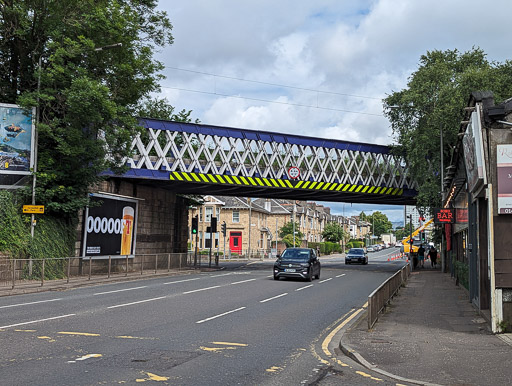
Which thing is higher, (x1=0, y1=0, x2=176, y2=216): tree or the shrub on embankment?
(x1=0, y1=0, x2=176, y2=216): tree

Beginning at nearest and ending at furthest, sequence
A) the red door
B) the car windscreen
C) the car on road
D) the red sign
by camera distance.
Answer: the car windscreen → the red sign → the car on road → the red door

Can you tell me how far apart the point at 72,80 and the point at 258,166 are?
14693 millimetres

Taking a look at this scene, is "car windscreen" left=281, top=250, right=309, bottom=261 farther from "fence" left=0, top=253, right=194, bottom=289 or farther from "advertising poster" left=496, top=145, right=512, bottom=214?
"advertising poster" left=496, top=145, right=512, bottom=214

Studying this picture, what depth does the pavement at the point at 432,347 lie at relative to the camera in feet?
25.1

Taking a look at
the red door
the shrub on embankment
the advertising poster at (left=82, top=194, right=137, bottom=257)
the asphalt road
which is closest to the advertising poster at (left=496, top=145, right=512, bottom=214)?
the asphalt road

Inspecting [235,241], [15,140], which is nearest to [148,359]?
[15,140]

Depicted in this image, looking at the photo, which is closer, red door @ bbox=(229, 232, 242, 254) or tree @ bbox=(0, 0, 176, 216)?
tree @ bbox=(0, 0, 176, 216)

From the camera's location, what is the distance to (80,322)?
1214cm

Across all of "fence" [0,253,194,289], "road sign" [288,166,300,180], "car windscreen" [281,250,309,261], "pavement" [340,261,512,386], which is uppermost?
"road sign" [288,166,300,180]

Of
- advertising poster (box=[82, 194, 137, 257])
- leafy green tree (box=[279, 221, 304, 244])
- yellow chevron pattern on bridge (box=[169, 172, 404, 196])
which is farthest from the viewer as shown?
leafy green tree (box=[279, 221, 304, 244])

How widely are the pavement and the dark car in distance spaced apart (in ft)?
32.8

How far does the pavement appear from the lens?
766cm

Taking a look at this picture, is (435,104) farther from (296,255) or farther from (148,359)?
(148,359)

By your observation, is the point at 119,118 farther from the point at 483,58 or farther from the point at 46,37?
the point at 483,58
